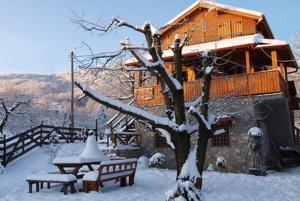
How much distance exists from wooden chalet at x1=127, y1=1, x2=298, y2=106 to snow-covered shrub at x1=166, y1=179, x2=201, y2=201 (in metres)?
8.68

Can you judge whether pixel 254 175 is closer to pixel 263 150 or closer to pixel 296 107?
pixel 263 150

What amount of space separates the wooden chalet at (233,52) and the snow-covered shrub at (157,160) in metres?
2.95

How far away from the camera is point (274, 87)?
15.8 m

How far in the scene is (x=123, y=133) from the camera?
1858 cm

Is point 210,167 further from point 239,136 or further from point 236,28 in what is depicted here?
point 236,28

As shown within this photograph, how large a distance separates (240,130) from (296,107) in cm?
1116

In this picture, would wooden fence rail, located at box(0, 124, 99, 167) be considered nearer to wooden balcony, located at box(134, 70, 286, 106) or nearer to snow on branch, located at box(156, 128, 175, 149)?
wooden balcony, located at box(134, 70, 286, 106)

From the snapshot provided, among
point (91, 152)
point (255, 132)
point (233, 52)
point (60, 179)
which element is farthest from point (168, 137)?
point (233, 52)

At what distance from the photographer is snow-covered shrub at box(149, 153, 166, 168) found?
17453mm

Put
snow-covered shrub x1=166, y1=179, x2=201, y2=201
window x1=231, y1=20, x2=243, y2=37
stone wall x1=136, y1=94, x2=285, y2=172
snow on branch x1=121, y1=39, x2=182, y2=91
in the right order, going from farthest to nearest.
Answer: window x1=231, y1=20, x2=243, y2=37, stone wall x1=136, y1=94, x2=285, y2=172, snow on branch x1=121, y1=39, x2=182, y2=91, snow-covered shrub x1=166, y1=179, x2=201, y2=201

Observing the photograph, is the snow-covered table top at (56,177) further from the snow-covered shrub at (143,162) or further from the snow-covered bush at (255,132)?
the snow-covered bush at (255,132)

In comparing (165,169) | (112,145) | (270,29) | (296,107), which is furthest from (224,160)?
(296,107)

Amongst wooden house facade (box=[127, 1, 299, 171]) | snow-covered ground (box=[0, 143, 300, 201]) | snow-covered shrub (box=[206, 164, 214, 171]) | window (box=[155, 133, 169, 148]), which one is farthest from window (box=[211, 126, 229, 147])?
window (box=[155, 133, 169, 148])

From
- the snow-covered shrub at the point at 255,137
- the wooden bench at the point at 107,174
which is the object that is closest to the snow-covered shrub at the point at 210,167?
the snow-covered shrub at the point at 255,137
